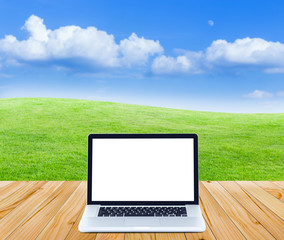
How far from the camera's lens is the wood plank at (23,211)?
1.03m

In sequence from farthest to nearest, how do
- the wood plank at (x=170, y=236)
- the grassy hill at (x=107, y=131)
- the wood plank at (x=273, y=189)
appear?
1. the grassy hill at (x=107, y=131)
2. the wood plank at (x=273, y=189)
3. the wood plank at (x=170, y=236)

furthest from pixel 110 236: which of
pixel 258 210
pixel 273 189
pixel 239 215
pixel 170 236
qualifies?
pixel 273 189

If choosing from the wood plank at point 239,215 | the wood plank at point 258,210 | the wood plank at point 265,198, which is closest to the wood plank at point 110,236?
the wood plank at point 239,215

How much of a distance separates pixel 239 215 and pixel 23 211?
2.95 ft

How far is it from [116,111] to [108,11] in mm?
4414

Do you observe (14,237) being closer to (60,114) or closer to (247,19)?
(60,114)

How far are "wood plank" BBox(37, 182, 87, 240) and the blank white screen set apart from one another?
0.13 m

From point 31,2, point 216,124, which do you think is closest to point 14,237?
point 216,124

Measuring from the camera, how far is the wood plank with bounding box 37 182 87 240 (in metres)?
0.97

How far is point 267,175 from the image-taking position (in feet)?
17.2

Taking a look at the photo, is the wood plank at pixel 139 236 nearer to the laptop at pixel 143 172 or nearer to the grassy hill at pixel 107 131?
the laptop at pixel 143 172

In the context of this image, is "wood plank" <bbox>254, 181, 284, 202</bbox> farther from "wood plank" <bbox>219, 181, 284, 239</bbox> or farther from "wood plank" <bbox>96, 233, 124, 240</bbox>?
"wood plank" <bbox>96, 233, 124, 240</bbox>

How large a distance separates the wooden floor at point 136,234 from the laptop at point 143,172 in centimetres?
13

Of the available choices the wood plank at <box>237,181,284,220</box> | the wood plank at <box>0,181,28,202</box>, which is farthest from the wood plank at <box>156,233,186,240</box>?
the wood plank at <box>0,181,28,202</box>
